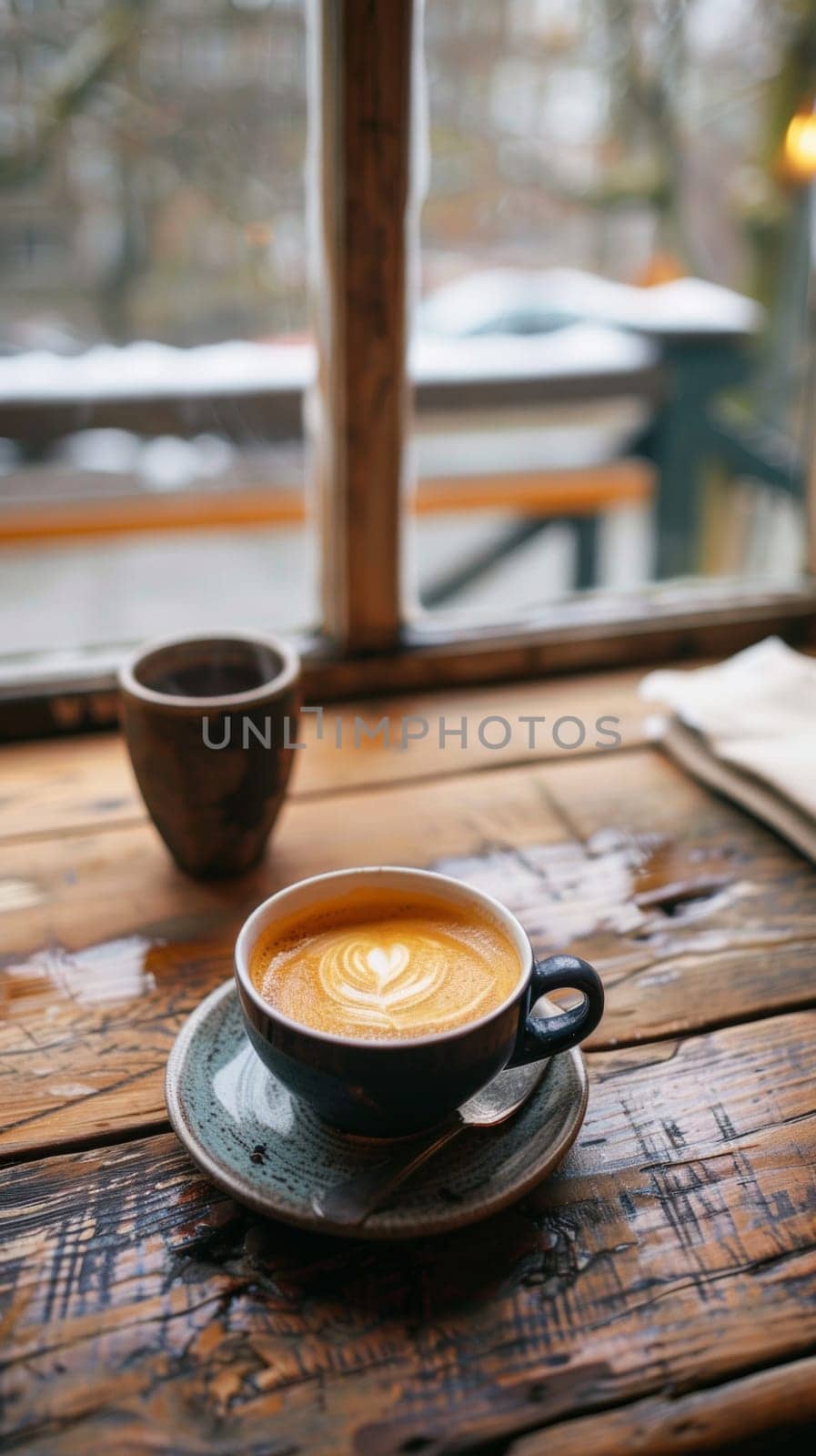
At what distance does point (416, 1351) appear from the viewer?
464mm

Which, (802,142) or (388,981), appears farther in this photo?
(802,142)

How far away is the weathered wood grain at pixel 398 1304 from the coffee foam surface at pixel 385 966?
0.09 m

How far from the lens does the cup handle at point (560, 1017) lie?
539mm

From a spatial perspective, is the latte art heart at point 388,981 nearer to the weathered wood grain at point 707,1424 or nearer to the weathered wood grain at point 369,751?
the weathered wood grain at point 707,1424

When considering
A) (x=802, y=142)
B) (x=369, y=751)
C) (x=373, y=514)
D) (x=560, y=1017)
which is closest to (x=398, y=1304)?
(x=560, y=1017)

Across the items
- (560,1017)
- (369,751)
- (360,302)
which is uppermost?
(360,302)

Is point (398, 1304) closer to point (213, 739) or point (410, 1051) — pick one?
point (410, 1051)

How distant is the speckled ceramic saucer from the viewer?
1.60 ft

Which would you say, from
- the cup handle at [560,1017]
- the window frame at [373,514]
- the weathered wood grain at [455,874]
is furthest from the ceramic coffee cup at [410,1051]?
the window frame at [373,514]

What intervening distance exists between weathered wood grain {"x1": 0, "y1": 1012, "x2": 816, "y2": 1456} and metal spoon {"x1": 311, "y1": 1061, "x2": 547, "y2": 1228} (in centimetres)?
3

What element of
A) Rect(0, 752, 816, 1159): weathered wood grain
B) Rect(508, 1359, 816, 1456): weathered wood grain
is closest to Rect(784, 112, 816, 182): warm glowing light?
Rect(0, 752, 816, 1159): weathered wood grain

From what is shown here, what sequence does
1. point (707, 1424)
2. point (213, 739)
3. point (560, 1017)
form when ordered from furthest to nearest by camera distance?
point (213, 739) < point (560, 1017) < point (707, 1424)

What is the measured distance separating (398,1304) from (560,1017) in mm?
147

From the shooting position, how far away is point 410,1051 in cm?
48
